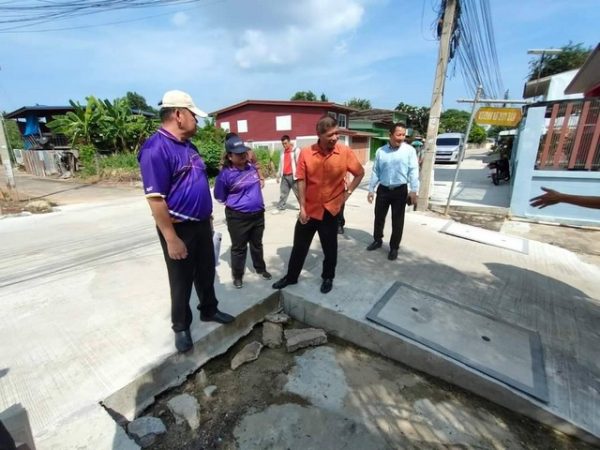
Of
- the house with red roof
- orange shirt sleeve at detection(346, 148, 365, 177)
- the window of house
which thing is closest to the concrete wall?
orange shirt sleeve at detection(346, 148, 365, 177)

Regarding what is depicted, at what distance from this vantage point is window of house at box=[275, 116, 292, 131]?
75.2ft

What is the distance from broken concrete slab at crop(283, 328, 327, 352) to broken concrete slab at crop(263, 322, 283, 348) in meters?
0.06

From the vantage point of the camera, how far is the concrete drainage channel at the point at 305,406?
1.99 m

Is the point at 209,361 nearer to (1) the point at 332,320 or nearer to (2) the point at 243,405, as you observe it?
(2) the point at 243,405

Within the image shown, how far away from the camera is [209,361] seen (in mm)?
2631

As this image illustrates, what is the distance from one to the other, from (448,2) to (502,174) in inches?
290

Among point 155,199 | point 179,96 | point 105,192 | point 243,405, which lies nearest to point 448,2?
point 179,96

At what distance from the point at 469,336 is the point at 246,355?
1.91m

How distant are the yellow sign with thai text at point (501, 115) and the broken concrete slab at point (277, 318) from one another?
6.48m

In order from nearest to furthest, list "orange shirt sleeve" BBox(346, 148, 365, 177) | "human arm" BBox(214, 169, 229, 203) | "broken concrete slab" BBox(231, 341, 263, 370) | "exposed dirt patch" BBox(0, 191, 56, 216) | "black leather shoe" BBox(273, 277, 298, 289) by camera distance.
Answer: "broken concrete slab" BBox(231, 341, 263, 370), "orange shirt sleeve" BBox(346, 148, 365, 177), "human arm" BBox(214, 169, 229, 203), "black leather shoe" BBox(273, 277, 298, 289), "exposed dirt patch" BBox(0, 191, 56, 216)

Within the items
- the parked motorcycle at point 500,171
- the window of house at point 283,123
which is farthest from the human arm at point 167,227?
the window of house at point 283,123

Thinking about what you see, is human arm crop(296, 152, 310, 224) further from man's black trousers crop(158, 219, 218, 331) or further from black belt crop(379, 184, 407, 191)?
black belt crop(379, 184, 407, 191)

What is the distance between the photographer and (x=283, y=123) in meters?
23.2

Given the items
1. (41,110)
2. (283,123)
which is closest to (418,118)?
(283,123)
